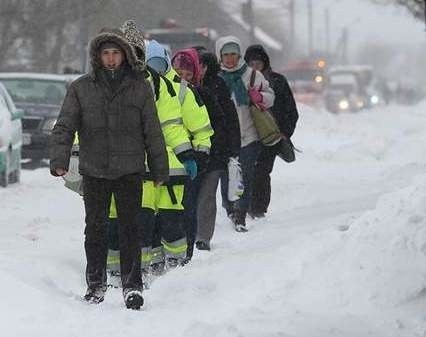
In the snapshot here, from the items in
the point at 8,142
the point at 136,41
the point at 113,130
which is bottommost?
the point at 8,142

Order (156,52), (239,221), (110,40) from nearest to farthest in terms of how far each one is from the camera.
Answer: (110,40), (156,52), (239,221)

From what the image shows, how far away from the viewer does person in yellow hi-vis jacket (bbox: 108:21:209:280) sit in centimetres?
830

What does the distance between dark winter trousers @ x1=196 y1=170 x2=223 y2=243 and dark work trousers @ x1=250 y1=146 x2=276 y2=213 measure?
2.04 meters

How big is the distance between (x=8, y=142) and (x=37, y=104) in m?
5.14

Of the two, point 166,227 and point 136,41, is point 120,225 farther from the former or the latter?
point 166,227

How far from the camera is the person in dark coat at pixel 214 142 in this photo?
10094mm

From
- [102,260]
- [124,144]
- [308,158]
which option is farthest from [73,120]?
[308,158]

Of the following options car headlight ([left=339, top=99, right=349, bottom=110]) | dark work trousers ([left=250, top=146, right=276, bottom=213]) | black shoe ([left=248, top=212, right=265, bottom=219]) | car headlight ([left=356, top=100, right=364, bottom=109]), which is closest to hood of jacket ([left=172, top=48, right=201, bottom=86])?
dark work trousers ([left=250, top=146, right=276, bottom=213])

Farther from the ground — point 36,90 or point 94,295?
point 94,295

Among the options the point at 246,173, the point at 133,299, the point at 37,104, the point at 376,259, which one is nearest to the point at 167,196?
the point at 133,299

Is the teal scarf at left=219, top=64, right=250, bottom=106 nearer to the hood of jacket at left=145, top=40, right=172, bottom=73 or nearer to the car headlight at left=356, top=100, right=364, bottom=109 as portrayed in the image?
the hood of jacket at left=145, top=40, right=172, bottom=73

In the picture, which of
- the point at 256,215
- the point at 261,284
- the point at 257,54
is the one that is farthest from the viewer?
the point at 256,215

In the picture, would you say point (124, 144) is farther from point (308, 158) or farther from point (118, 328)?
point (308, 158)

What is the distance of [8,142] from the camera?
50.2 ft
